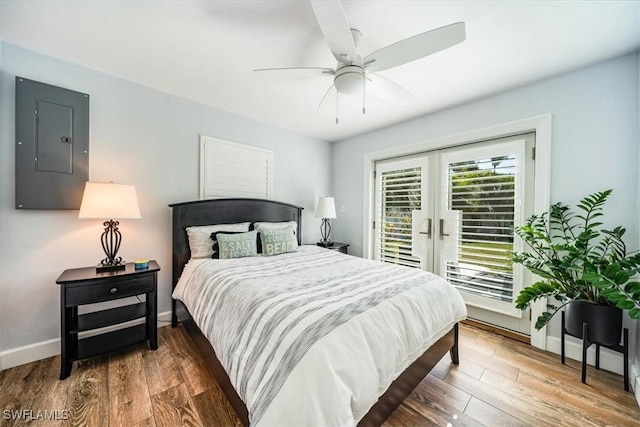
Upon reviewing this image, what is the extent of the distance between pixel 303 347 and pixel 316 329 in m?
0.10

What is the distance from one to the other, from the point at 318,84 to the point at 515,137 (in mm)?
2090

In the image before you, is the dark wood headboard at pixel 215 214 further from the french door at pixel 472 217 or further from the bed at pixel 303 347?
the french door at pixel 472 217

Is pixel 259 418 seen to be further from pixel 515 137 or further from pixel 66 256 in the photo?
pixel 515 137

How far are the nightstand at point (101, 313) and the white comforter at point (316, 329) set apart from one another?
0.42 metres

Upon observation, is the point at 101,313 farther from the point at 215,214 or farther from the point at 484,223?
the point at 484,223

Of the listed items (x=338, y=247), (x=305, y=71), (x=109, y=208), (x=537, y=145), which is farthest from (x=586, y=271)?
(x=109, y=208)

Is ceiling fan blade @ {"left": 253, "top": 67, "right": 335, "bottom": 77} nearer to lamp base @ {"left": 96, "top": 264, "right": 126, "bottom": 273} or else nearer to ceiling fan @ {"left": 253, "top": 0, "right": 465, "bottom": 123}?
ceiling fan @ {"left": 253, "top": 0, "right": 465, "bottom": 123}

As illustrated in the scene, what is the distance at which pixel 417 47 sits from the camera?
1.44m

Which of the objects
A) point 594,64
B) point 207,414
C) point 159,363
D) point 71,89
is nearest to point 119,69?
point 71,89

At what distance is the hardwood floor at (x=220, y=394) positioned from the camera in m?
1.44

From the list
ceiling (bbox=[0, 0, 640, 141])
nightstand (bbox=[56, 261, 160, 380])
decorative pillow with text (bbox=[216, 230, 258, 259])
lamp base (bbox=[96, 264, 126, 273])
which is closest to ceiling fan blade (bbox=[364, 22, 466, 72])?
ceiling (bbox=[0, 0, 640, 141])

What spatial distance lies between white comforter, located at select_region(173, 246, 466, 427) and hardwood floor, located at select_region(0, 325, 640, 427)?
0.41 meters

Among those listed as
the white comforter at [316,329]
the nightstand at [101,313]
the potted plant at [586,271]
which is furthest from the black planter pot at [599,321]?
the nightstand at [101,313]

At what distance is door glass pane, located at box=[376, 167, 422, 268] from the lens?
10.8 ft
